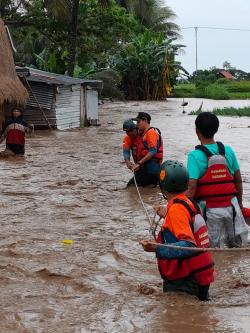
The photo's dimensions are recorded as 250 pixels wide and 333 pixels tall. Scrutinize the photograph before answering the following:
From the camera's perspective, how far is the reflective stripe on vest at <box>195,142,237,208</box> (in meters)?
5.70

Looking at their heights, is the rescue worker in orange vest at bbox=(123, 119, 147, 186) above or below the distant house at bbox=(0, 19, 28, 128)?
below

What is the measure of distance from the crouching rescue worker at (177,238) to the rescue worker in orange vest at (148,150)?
4751 millimetres

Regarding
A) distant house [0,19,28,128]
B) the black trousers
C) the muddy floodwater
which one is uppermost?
distant house [0,19,28,128]

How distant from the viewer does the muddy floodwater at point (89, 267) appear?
4340 millimetres

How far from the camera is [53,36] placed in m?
30.6

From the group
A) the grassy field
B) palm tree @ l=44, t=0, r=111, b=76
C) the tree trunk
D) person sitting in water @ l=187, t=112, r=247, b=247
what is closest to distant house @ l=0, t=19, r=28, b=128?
palm tree @ l=44, t=0, r=111, b=76

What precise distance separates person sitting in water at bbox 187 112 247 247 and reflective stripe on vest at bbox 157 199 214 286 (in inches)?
52.2

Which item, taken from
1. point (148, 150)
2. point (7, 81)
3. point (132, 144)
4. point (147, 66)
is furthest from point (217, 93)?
point (148, 150)

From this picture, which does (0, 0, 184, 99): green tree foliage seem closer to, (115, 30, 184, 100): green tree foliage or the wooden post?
(115, 30, 184, 100): green tree foliage

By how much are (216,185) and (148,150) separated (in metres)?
3.73

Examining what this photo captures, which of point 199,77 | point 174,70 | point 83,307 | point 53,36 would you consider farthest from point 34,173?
point 199,77

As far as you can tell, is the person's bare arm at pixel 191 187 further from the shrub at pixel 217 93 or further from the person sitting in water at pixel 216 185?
the shrub at pixel 217 93

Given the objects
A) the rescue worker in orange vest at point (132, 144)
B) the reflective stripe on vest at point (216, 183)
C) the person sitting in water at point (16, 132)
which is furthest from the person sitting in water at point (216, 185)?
the person sitting in water at point (16, 132)

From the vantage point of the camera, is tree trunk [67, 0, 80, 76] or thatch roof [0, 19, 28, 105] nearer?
thatch roof [0, 19, 28, 105]
